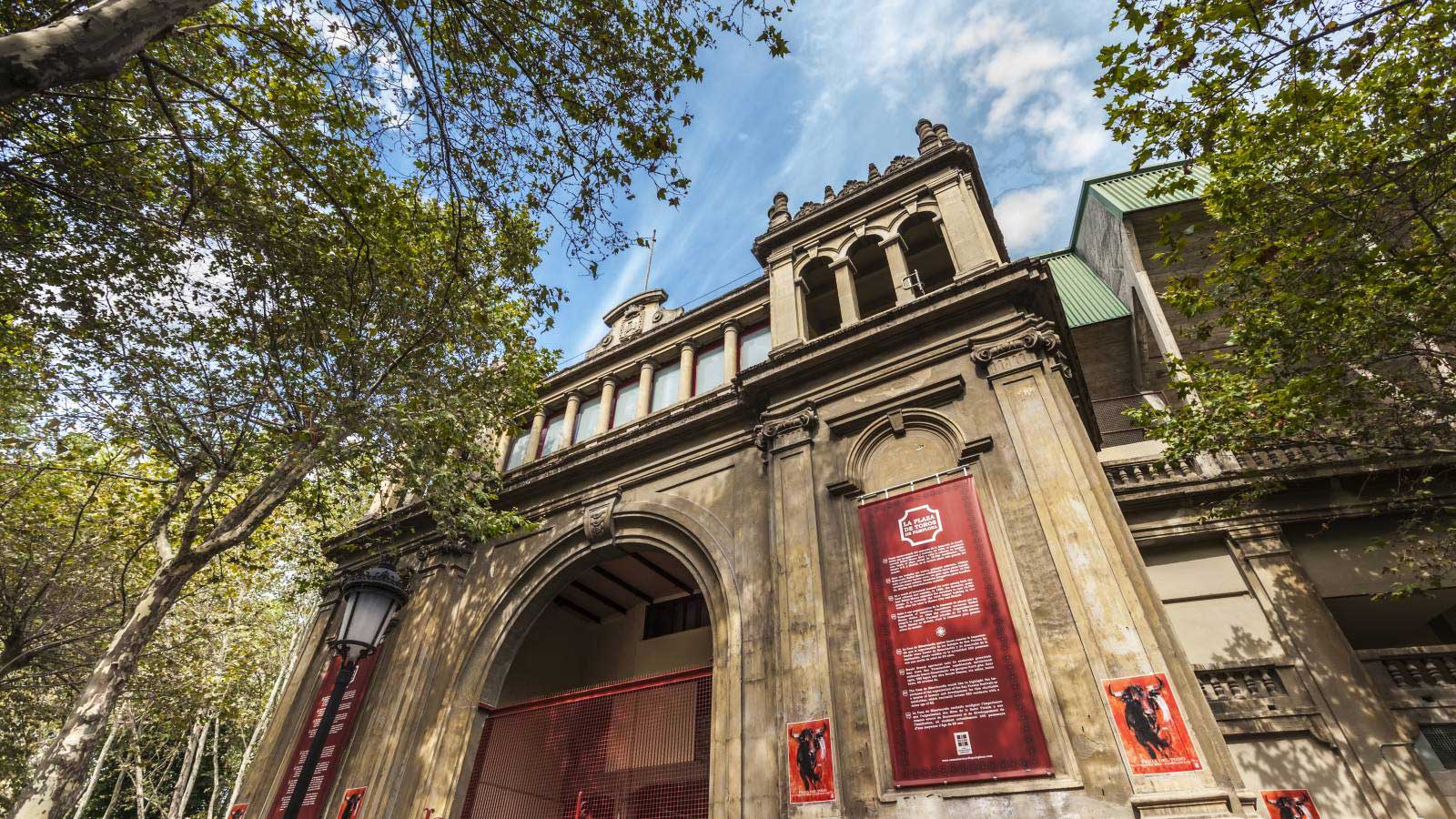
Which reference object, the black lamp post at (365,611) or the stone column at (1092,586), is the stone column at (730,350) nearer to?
the stone column at (1092,586)

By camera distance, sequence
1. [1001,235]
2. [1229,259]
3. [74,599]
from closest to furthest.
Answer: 1. [1229,259]
2. [1001,235]
3. [74,599]

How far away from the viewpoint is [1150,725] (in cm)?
674

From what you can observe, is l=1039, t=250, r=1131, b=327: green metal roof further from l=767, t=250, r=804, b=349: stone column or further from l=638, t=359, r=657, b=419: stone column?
l=638, t=359, r=657, b=419: stone column

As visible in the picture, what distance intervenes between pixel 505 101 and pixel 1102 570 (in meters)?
9.95

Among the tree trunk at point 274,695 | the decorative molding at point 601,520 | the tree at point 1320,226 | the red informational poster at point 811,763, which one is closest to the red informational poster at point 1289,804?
the tree at point 1320,226

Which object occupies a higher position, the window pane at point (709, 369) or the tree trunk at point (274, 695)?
the window pane at point (709, 369)

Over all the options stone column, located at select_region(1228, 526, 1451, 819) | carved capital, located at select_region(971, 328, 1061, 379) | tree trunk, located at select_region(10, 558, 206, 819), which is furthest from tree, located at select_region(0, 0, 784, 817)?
stone column, located at select_region(1228, 526, 1451, 819)

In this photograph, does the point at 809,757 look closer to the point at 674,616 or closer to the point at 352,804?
the point at 674,616

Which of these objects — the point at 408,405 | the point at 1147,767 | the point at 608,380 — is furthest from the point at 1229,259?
the point at 408,405

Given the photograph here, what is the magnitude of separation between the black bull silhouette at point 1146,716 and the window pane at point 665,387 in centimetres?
1068

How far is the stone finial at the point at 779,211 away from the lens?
15.6 m

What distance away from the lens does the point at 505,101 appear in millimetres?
9109

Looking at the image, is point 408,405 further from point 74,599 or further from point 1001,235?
point 1001,235

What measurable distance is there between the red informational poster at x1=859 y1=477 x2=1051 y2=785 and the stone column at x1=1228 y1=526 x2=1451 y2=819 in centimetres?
706
